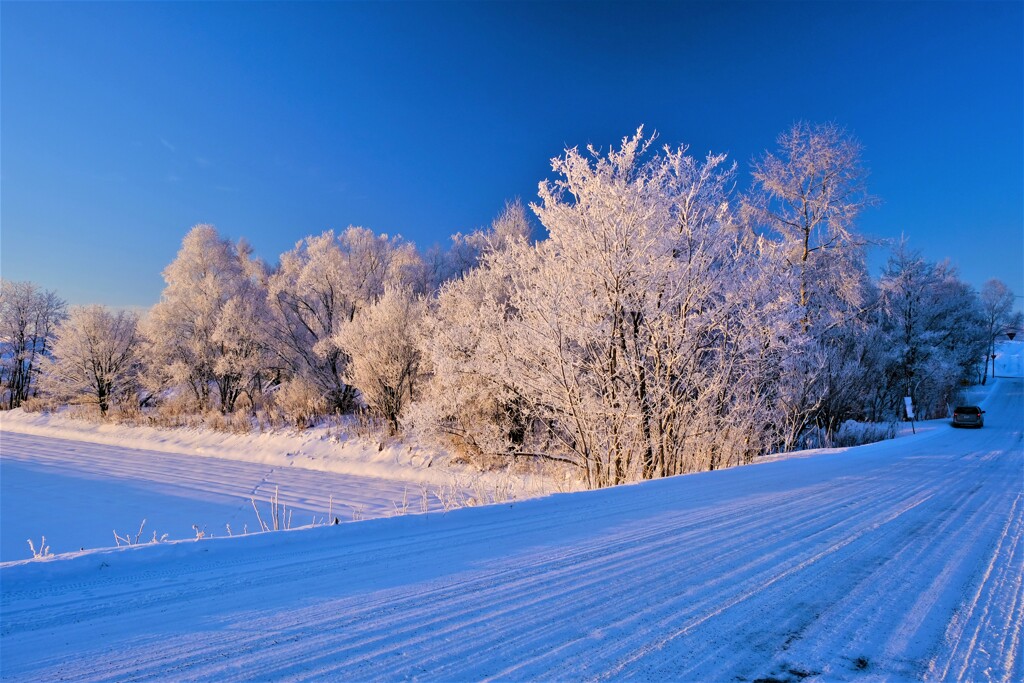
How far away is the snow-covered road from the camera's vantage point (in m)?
1.93

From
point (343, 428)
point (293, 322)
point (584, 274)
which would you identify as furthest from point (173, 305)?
point (584, 274)

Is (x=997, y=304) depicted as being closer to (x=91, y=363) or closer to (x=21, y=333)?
(x=91, y=363)

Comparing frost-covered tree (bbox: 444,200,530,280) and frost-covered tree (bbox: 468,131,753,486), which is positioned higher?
frost-covered tree (bbox: 444,200,530,280)

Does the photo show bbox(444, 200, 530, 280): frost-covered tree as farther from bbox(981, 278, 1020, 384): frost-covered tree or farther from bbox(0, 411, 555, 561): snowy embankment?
bbox(981, 278, 1020, 384): frost-covered tree

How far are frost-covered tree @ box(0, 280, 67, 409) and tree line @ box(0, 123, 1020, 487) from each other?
137 mm

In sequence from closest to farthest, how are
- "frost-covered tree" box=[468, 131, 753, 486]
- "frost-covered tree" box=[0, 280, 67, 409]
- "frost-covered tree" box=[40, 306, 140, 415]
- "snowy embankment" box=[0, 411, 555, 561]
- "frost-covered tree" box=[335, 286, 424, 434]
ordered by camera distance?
"frost-covered tree" box=[468, 131, 753, 486], "snowy embankment" box=[0, 411, 555, 561], "frost-covered tree" box=[335, 286, 424, 434], "frost-covered tree" box=[40, 306, 140, 415], "frost-covered tree" box=[0, 280, 67, 409]

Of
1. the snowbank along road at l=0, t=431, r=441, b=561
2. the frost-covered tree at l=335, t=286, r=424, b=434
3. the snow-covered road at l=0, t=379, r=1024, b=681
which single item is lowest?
the snowbank along road at l=0, t=431, r=441, b=561

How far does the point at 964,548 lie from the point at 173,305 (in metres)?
31.4

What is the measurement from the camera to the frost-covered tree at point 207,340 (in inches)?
959

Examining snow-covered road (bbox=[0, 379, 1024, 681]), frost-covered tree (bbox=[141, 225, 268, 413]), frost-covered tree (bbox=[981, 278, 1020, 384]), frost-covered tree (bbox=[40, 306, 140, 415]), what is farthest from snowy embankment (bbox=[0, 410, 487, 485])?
frost-covered tree (bbox=[981, 278, 1020, 384])

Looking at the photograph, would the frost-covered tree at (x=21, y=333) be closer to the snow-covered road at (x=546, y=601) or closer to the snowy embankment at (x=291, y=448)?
the snowy embankment at (x=291, y=448)

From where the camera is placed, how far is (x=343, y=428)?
18656 millimetres

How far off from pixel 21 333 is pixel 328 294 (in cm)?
2542

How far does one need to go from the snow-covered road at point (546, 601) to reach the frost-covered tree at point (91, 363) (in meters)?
30.3
